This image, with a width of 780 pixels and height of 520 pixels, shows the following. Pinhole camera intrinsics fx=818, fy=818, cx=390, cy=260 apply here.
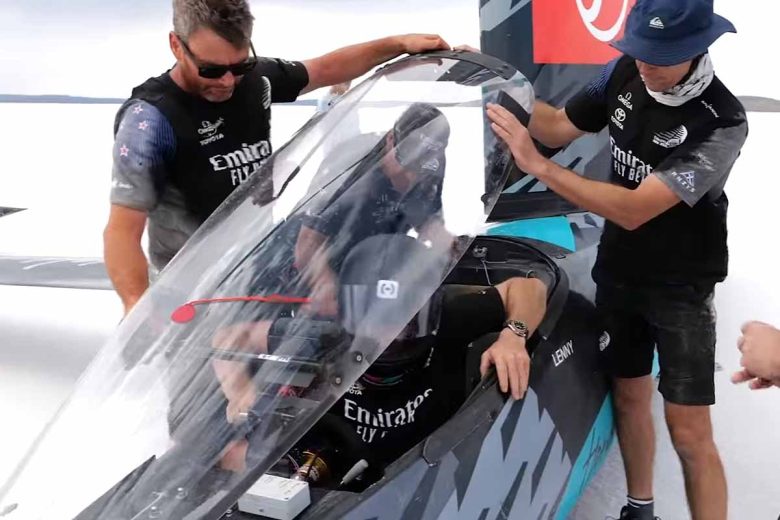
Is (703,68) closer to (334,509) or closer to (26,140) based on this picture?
(334,509)

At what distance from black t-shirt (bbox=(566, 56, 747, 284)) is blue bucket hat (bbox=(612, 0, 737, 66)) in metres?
0.14

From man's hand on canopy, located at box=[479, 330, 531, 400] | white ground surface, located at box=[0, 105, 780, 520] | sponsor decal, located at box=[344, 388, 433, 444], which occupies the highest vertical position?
man's hand on canopy, located at box=[479, 330, 531, 400]

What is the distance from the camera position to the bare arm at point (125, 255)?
1922mm

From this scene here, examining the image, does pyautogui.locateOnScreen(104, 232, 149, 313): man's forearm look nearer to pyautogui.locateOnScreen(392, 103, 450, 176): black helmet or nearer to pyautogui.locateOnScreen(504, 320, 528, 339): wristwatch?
pyautogui.locateOnScreen(392, 103, 450, 176): black helmet

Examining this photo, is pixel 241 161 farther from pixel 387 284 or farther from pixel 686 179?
pixel 686 179

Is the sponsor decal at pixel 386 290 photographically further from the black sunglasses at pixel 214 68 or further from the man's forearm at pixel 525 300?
the black sunglasses at pixel 214 68

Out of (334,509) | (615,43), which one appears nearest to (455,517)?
(334,509)

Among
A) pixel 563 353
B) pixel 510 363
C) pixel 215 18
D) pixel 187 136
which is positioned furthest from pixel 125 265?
pixel 563 353

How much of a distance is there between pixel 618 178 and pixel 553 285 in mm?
323

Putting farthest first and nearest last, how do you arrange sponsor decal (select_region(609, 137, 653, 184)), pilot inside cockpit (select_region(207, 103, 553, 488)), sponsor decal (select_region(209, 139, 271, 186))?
sponsor decal (select_region(209, 139, 271, 186)) → sponsor decal (select_region(609, 137, 653, 184)) → pilot inside cockpit (select_region(207, 103, 553, 488))

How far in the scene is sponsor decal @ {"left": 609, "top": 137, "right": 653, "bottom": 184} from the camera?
198 cm

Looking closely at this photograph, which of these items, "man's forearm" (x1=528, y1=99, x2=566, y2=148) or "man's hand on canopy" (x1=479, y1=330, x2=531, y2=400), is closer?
"man's hand on canopy" (x1=479, y1=330, x2=531, y2=400)

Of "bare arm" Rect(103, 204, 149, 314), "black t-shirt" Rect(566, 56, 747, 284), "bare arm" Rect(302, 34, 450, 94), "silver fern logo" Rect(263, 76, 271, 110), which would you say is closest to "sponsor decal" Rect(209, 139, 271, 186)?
"silver fern logo" Rect(263, 76, 271, 110)

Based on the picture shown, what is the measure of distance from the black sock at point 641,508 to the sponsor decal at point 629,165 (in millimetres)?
890
